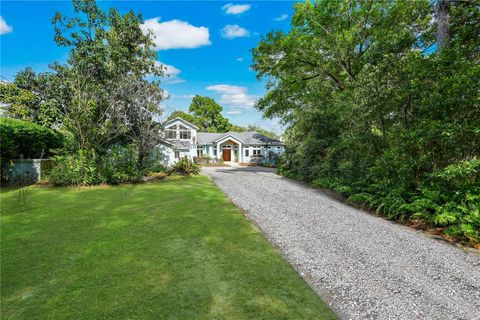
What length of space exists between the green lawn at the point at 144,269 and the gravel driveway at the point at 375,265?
0.42 metres

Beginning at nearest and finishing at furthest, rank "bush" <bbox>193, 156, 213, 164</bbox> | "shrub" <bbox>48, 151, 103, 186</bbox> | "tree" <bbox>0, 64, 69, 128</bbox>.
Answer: "shrub" <bbox>48, 151, 103, 186</bbox>
"tree" <bbox>0, 64, 69, 128</bbox>
"bush" <bbox>193, 156, 213, 164</bbox>

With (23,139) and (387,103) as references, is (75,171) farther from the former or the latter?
(387,103)

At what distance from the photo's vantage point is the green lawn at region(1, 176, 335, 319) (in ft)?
8.37

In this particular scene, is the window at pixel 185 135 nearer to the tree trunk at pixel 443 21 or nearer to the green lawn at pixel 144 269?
the green lawn at pixel 144 269

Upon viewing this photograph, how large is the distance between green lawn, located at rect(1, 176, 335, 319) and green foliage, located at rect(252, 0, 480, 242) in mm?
4441

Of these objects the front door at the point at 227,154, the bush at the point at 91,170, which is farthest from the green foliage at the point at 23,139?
the front door at the point at 227,154

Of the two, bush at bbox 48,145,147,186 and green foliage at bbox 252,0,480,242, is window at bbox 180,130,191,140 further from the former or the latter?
bush at bbox 48,145,147,186

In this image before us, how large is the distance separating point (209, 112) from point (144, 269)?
4791cm

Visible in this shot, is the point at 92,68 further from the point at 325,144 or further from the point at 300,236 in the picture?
the point at 300,236

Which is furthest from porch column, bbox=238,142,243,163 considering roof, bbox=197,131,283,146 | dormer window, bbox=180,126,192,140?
dormer window, bbox=180,126,192,140

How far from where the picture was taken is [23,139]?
1102 cm

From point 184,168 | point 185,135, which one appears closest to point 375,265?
point 184,168

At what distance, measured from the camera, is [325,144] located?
470 inches

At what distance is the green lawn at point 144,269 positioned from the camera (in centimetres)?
255
